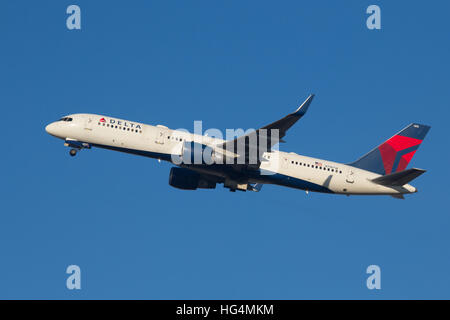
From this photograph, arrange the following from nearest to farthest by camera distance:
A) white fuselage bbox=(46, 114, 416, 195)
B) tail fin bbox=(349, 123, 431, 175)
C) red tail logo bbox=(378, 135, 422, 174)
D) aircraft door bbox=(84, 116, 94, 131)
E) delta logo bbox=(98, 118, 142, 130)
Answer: white fuselage bbox=(46, 114, 416, 195) < delta logo bbox=(98, 118, 142, 130) < aircraft door bbox=(84, 116, 94, 131) < tail fin bbox=(349, 123, 431, 175) < red tail logo bbox=(378, 135, 422, 174)

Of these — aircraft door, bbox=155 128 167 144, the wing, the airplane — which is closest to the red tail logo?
the airplane

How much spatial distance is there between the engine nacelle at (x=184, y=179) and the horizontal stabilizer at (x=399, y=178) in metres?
15.3

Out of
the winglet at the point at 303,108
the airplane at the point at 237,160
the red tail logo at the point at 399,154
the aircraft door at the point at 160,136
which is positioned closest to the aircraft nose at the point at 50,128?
the airplane at the point at 237,160

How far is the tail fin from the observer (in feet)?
210

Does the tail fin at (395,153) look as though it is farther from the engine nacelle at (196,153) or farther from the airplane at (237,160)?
the engine nacelle at (196,153)

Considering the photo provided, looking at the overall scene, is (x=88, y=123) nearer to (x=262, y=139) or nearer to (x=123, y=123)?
(x=123, y=123)

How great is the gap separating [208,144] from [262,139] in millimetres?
5806

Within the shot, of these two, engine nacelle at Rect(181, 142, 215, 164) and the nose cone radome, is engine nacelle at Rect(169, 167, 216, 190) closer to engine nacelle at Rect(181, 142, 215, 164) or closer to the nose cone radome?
engine nacelle at Rect(181, 142, 215, 164)

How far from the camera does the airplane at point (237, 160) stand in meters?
58.7

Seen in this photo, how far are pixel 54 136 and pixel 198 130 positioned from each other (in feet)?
42.6

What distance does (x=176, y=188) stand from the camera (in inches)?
2537

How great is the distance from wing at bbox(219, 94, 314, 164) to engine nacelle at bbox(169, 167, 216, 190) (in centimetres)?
609

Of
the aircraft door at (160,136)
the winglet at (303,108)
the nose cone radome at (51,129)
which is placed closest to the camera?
the winglet at (303,108)

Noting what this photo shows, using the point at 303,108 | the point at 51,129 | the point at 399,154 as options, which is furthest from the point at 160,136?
the point at 399,154
